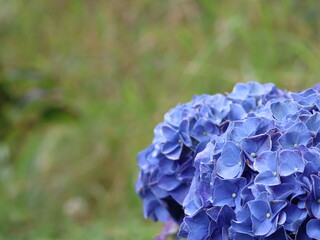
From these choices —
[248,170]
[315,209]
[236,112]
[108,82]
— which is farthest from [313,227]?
[108,82]

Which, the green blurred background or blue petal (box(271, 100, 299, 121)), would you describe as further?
the green blurred background

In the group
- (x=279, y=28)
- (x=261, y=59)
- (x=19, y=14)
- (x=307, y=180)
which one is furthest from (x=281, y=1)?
(x=307, y=180)

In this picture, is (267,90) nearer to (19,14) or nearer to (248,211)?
(248,211)

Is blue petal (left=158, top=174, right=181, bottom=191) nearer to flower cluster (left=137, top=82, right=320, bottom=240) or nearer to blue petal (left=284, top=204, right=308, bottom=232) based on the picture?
flower cluster (left=137, top=82, right=320, bottom=240)

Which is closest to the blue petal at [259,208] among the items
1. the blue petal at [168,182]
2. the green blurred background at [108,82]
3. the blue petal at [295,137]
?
the blue petal at [295,137]

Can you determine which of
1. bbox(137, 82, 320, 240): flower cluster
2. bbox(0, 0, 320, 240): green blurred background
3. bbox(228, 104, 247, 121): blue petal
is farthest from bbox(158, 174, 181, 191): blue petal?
bbox(0, 0, 320, 240): green blurred background

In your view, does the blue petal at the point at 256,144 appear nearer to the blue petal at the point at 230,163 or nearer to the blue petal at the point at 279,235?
the blue petal at the point at 230,163

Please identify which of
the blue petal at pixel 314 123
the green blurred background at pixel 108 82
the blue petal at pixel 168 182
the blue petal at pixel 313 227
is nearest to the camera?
the blue petal at pixel 313 227
